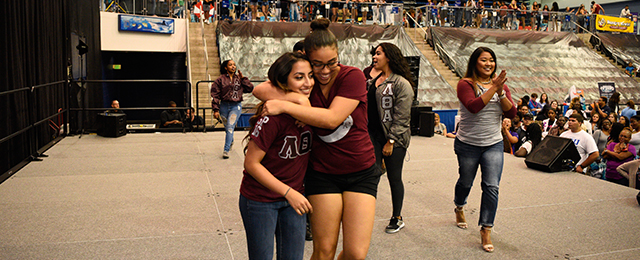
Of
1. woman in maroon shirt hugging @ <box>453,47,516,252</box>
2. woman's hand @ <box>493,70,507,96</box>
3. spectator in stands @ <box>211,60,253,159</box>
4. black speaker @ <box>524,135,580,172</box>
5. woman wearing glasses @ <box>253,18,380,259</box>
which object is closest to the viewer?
woman wearing glasses @ <box>253,18,380,259</box>

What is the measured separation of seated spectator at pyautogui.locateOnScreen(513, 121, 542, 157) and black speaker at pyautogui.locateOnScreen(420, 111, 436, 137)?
235 cm

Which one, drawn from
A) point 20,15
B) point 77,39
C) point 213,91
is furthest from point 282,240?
point 77,39

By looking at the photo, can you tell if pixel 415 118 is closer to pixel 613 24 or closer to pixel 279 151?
pixel 279 151

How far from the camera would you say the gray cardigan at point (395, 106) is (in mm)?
4391

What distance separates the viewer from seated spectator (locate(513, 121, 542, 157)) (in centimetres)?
870

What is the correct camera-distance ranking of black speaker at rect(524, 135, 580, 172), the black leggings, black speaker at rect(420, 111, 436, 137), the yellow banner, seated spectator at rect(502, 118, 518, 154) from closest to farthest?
the black leggings → black speaker at rect(524, 135, 580, 172) → seated spectator at rect(502, 118, 518, 154) → black speaker at rect(420, 111, 436, 137) → the yellow banner

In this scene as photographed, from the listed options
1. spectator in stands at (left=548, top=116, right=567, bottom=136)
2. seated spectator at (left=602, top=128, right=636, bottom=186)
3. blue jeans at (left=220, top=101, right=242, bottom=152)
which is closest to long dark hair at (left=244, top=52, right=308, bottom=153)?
blue jeans at (left=220, top=101, right=242, bottom=152)

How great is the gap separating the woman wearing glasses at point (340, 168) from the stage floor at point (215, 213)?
4.72ft

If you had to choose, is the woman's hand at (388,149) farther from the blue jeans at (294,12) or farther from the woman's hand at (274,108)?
the blue jeans at (294,12)

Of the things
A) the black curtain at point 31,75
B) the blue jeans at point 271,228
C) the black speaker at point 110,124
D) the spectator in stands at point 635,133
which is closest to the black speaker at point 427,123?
the spectator in stands at point 635,133

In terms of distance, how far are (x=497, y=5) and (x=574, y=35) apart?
4.38 metres

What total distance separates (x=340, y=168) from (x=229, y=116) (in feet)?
18.6

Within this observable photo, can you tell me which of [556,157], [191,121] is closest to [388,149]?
[556,157]

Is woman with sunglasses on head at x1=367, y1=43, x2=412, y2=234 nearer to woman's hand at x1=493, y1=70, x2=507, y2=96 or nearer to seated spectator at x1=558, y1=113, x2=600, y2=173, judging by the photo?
woman's hand at x1=493, y1=70, x2=507, y2=96
